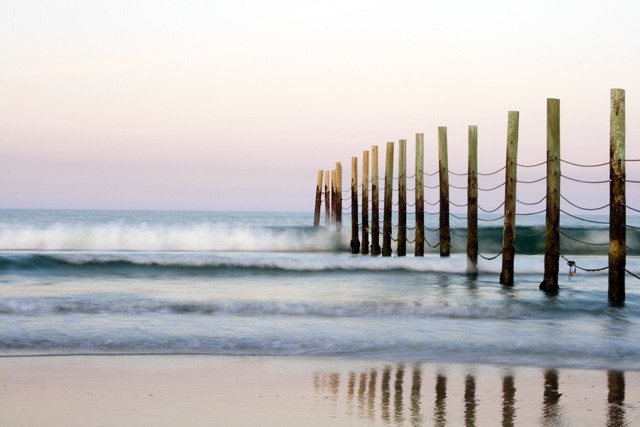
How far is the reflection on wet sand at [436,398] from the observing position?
15.4 ft

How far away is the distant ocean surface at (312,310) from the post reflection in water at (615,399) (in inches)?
20.3

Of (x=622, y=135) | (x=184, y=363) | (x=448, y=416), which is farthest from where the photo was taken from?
(x=622, y=135)

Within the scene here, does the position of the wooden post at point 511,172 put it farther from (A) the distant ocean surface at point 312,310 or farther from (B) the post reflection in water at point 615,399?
(B) the post reflection in water at point 615,399

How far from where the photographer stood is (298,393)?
17.7ft

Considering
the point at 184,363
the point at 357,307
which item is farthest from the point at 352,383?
the point at 357,307

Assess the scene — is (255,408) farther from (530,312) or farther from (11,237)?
Answer: (11,237)

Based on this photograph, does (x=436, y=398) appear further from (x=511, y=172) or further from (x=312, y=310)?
(x=511, y=172)

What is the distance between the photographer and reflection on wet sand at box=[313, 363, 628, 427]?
4.70 meters

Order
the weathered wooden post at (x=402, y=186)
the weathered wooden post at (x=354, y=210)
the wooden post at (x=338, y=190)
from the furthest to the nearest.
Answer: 1. the wooden post at (x=338, y=190)
2. the weathered wooden post at (x=354, y=210)
3. the weathered wooden post at (x=402, y=186)

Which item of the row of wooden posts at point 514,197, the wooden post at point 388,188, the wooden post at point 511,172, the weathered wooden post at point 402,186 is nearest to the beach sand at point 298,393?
the row of wooden posts at point 514,197

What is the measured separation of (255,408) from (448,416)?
1.24 meters

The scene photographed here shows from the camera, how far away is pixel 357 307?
416 inches

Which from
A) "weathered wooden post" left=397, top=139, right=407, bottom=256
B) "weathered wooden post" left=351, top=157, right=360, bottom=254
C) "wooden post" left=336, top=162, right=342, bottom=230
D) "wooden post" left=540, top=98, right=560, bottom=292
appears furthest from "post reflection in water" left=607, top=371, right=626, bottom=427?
"wooden post" left=336, top=162, right=342, bottom=230

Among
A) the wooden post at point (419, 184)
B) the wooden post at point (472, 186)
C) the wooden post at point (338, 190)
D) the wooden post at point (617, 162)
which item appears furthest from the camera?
the wooden post at point (338, 190)
